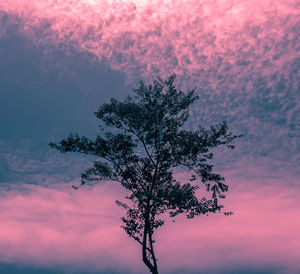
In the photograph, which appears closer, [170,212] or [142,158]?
[170,212]

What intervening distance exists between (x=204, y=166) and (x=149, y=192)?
13.2 feet

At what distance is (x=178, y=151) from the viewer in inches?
858

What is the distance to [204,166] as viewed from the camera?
22.1 m

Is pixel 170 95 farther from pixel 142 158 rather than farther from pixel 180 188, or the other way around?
pixel 180 188

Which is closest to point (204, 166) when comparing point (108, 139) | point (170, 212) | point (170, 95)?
point (170, 212)

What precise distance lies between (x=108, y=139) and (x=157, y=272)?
29.9 ft

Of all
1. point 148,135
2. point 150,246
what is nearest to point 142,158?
point 148,135

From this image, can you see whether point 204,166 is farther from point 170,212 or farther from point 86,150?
point 86,150

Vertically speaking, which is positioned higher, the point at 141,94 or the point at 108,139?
the point at 141,94

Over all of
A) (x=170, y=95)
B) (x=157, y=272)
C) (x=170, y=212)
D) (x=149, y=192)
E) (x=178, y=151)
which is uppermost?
(x=170, y=95)

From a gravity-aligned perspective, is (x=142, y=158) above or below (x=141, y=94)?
below

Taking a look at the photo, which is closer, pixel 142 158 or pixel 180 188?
pixel 180 188

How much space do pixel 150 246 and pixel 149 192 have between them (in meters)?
3.40

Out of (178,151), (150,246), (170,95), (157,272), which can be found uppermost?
(170,95)
